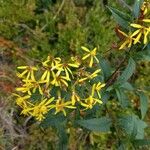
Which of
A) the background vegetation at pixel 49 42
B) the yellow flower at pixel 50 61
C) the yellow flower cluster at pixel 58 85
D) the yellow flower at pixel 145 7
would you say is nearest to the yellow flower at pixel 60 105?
the yellow flower cluster at pixel 58 85

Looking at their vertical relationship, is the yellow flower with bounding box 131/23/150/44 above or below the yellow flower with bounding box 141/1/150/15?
below

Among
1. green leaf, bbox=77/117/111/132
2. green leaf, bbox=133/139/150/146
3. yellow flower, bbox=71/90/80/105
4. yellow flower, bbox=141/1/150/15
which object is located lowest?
green leaf, bbox=133/139/150/146

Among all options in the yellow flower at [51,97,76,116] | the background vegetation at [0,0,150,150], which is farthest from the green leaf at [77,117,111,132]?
the background vegetation at [0,0,150,150]

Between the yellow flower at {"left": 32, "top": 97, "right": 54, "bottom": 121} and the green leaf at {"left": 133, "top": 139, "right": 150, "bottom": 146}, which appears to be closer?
the yellow flower at {"left": 32, "top": 97, "right": 54, "bottom": 121}

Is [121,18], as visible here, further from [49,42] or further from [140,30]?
[49,42]

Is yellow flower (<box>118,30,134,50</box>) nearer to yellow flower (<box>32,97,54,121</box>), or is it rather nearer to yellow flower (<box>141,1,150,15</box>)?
yellow flower (<box>141,1,150,15</box>)

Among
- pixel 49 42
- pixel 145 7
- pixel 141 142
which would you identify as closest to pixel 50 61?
pixel 145 7
